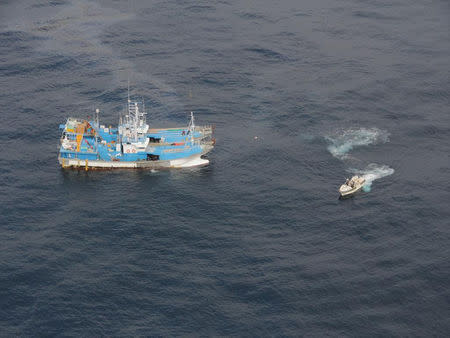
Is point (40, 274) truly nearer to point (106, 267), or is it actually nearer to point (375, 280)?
point (106, 267)

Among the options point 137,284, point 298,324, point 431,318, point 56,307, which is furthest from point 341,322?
point 56,307

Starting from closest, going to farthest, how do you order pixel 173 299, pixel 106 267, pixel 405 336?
1. pixel 405 336
2. pixel 173 299
3. pixel 106 267

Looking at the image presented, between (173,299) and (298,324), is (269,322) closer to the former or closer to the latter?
(298,324)

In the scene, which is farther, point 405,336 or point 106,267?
point 106,267

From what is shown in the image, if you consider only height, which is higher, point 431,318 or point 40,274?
point 40,274

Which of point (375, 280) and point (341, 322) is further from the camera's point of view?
point (375, 280)

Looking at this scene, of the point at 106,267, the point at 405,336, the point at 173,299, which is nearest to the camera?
the point at 405,336

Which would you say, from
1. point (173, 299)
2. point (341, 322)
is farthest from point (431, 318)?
point (173, 299)

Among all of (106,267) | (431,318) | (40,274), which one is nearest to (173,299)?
(106,267)
